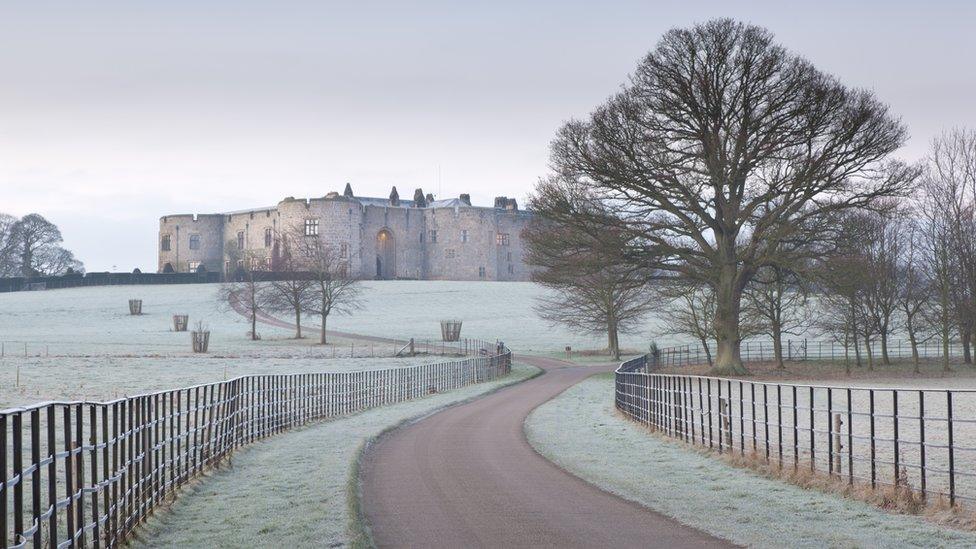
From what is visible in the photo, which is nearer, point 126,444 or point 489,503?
point 126,444

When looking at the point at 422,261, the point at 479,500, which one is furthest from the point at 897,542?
the point at 422,261

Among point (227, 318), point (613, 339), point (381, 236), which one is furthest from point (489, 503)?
point (381, 236)

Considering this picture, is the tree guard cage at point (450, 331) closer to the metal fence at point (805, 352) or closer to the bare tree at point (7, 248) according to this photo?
the metal fence at point (805, 352)

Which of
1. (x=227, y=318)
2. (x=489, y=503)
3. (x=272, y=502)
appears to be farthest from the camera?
(x=227, y=318)

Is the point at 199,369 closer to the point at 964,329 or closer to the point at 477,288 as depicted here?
the point at 964,329

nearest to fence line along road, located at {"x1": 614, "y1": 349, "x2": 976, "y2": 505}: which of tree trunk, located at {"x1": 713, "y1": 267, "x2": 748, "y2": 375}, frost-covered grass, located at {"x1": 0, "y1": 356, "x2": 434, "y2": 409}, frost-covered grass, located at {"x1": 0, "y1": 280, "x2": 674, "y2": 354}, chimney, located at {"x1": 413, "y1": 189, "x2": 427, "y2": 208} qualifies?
tree trunk, located at {"x1": 713, "y1": 267, "x2": 748, "y2": 375}

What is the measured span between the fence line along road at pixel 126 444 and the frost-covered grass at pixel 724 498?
5.87 meters

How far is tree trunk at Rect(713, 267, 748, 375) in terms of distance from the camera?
1734 inches

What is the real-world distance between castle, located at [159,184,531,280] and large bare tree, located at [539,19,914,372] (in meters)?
93.2

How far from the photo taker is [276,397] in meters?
24.6

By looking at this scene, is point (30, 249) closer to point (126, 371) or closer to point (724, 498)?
point (126, 371)

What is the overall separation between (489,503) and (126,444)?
460 centimetres

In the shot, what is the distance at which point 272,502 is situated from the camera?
14.0 metres

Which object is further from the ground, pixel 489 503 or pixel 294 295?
pixel 294 295
